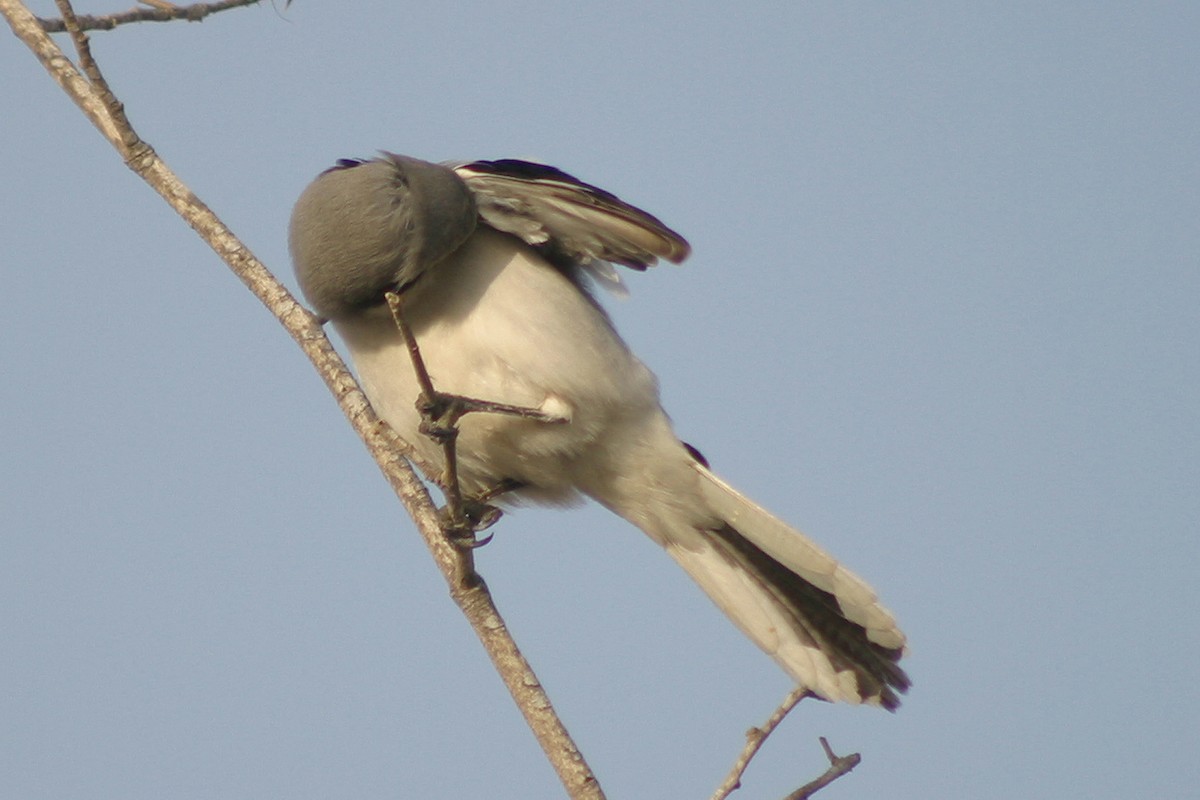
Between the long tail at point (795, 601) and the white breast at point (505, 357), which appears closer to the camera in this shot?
the white breast at point (505, 357)

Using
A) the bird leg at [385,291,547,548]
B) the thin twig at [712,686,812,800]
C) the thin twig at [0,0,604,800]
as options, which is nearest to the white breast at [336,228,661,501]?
the thin twig at [0,0,604,800]

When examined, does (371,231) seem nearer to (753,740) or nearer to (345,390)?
(345,390)

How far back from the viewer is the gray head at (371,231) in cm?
457

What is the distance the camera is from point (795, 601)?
16.9ft

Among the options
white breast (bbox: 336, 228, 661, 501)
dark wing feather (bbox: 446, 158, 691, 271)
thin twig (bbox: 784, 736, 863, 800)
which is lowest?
thin twig (bbox: 784, 736, 863, 800)

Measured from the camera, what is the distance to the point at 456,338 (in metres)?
4.69

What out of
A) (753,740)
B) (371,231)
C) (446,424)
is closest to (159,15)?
(371,231)

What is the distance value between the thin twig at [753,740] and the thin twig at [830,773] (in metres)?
0.16

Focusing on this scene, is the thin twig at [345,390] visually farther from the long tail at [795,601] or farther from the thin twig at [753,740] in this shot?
the long tail at [795,601]

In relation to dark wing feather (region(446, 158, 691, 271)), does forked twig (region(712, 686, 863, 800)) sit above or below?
below

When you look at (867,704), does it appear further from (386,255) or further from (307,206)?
(307,206)

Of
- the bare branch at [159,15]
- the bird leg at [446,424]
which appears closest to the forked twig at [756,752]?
the bird leg at [446,424]

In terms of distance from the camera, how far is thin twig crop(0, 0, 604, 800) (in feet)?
11.2

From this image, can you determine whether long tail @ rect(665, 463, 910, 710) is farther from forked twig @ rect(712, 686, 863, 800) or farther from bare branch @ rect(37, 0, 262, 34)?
bare branch @ rect(37, 0, 262, 34)
